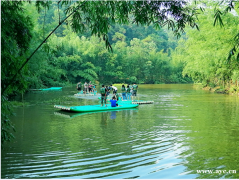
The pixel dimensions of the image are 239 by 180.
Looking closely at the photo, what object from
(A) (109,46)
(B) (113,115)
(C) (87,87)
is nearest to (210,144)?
(A) (109,46)

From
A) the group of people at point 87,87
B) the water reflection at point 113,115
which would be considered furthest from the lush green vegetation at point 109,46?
the water reflection at point 113,115

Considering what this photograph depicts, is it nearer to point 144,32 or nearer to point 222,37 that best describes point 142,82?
point 144,32

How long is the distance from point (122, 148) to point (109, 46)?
12.0 feet

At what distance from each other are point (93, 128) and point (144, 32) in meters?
79.8

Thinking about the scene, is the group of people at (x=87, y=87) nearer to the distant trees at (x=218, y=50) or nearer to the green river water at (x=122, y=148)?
the distant trees at (x=218, y=50)

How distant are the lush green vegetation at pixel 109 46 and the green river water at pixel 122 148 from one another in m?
1.00

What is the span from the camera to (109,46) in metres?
6.17

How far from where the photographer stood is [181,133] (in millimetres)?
11125

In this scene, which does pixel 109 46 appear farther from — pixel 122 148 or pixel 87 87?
pixel 87 87

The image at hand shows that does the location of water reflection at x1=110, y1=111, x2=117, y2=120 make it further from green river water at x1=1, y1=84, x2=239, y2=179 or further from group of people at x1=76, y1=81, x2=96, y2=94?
group of people at x1=76, y1=81, x2=96, y2=94

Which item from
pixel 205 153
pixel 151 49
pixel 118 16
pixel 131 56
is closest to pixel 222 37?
pixel 205 153

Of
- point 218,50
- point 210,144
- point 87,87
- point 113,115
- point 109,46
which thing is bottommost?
point 210,144

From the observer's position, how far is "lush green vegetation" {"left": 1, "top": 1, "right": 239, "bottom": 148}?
615 centimetres

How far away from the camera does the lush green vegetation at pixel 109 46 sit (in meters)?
6.15
